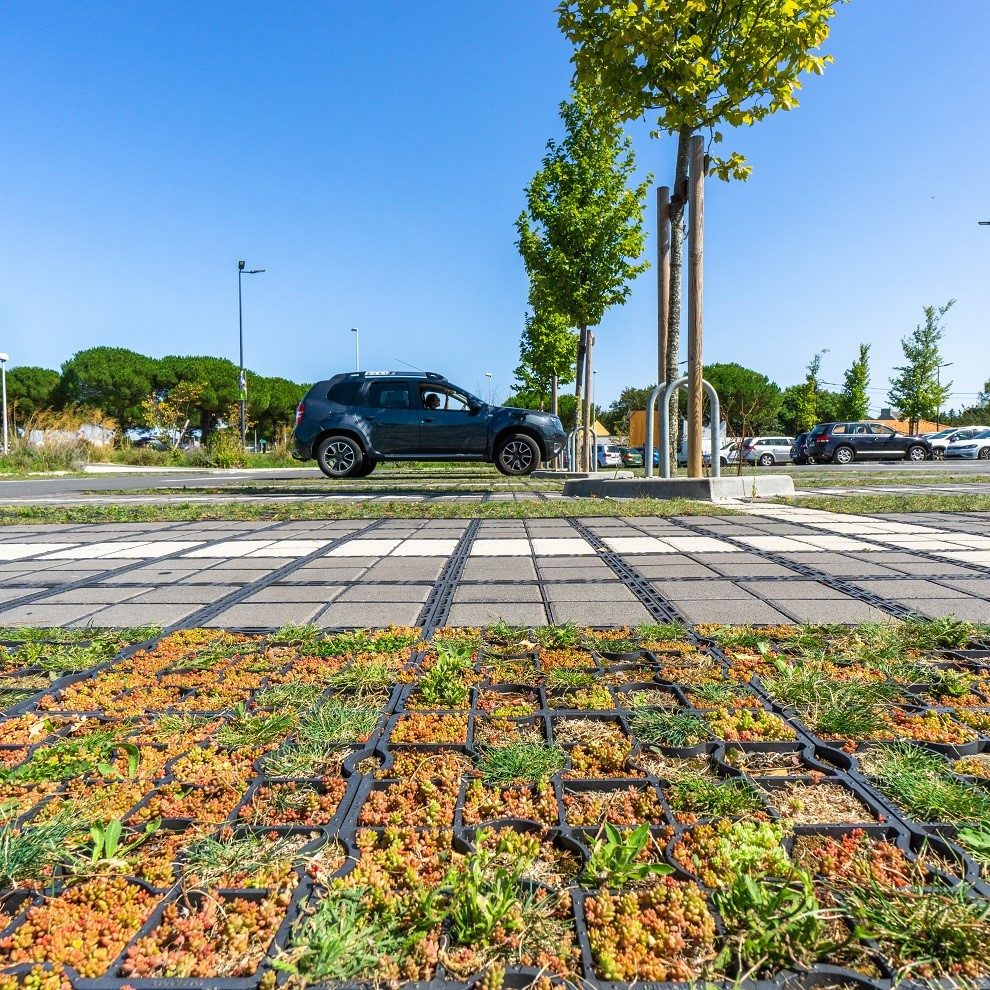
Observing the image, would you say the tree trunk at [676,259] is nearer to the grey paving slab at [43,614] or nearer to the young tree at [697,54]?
the young tree at [697,54]

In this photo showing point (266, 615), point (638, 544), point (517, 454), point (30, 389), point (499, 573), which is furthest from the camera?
point (30, 389)

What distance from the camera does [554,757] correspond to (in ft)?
6.07

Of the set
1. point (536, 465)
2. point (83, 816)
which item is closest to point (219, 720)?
point (83, 816)

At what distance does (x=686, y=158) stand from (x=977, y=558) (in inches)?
278

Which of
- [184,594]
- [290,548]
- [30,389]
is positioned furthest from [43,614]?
[30,389]

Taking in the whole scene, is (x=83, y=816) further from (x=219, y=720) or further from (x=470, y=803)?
(x=470, y=803)

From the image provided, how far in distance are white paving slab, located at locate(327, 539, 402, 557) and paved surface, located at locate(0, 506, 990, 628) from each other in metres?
0.02

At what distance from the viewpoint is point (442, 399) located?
46.2ft

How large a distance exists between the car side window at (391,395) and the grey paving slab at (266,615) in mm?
10361

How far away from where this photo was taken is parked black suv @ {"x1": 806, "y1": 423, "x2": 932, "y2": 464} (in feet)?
104

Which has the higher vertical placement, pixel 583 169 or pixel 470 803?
pixel 583 169

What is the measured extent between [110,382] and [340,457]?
49.7 m

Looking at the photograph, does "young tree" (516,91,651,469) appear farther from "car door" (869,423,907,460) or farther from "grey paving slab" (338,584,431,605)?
"car door" (869,423,907,460)

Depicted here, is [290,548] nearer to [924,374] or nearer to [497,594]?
[497,594]
